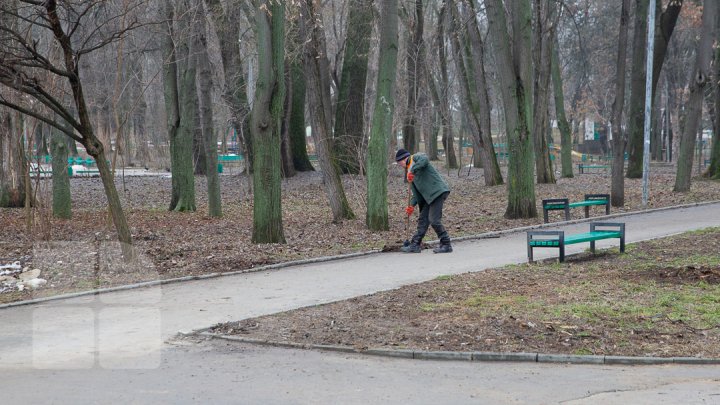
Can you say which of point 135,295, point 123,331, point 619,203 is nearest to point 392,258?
point 135,295

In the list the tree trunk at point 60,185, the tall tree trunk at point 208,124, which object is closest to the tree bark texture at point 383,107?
the tall tree trunk at point 208,124

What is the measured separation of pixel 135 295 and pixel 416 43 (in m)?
22.4

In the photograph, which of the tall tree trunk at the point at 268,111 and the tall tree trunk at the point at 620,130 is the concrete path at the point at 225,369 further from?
the tall tree trunk at the point at 620,130

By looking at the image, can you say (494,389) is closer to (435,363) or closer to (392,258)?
(435,363)

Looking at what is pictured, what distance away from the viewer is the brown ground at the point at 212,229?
13.1m

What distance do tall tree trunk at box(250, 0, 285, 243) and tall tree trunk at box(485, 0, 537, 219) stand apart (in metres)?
6.14

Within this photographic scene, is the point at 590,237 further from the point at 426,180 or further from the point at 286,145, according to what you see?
the point at 286,145

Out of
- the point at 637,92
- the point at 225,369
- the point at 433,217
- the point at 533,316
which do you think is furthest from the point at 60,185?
the point at 637,92

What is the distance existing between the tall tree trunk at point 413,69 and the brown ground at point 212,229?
152 inches

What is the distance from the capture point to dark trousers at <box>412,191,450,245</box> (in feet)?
46.1

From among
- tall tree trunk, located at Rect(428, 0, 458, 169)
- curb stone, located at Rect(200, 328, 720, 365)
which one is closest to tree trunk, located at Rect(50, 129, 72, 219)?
curb stone, located at Rect(200, 328, 720, 365)

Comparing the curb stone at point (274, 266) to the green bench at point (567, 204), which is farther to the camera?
the green bench at point (567, 204)

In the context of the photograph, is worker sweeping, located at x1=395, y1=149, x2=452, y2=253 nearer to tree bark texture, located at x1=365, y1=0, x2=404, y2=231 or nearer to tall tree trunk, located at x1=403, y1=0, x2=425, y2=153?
tree bark texture, located at x1=365, y1=0, x2=404, y2=231

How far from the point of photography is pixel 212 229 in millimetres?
18594
